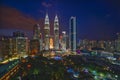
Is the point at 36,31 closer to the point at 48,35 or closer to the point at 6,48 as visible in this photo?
the point at 48,35

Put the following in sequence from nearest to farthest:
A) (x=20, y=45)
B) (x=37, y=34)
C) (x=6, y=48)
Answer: (x=6, y=48) < (x=37, y=34) < (x=20, y=45)

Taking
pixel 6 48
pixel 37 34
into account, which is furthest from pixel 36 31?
pixel 6 48

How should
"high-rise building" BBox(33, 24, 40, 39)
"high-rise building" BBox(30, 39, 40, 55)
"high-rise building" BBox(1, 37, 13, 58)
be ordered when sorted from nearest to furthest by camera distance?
"high-rise building" BBox(1, 37, 13, 58), "high-rise building" BBox(33, 24, 40, 39), "high-rise building" BBox(30, 39, 40, 55)

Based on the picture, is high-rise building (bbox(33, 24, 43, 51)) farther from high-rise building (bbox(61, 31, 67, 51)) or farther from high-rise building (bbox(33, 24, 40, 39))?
high-rise building (bbox(61, 31, 67, 51))

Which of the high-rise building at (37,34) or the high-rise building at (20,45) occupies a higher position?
the high-rise building at (37,34)

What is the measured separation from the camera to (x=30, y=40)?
5207 mm

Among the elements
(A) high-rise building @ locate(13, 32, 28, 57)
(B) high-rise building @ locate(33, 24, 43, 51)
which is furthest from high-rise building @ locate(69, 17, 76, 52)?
(A) high-rise building @ locate(13, 32, 28, 57)

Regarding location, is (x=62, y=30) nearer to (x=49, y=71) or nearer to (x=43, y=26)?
(x=43, y=26)

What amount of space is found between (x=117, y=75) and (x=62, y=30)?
1.76m

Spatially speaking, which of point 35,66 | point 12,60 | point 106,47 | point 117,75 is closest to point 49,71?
point 35,66

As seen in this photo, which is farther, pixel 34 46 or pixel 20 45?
pixel 34 46

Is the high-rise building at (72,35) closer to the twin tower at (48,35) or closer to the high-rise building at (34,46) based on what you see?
the twin tower at (48,35)

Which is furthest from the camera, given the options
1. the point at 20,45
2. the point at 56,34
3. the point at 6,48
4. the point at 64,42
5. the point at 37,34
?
the point at 64,42

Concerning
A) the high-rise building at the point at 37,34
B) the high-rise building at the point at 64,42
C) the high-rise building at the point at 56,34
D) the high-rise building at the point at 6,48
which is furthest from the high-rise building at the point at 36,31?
the high-rise building at the point at 64,42
